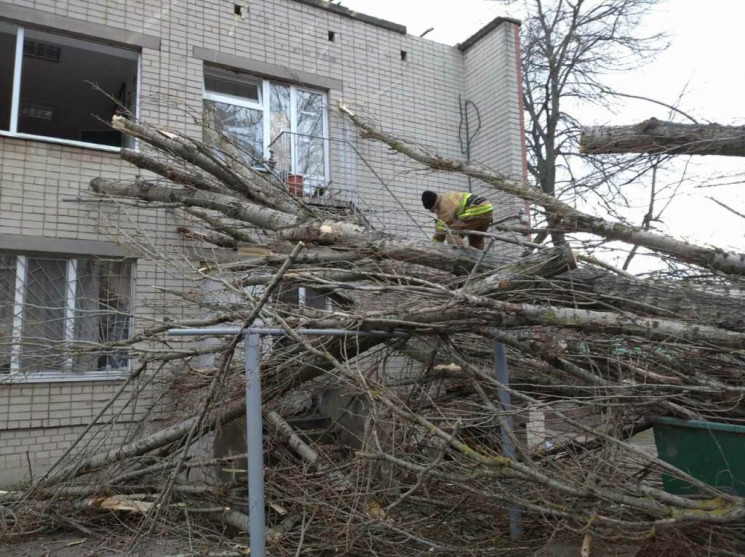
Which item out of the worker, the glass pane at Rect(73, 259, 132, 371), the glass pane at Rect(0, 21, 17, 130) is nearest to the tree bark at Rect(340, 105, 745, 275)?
the worker

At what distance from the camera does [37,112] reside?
1012 centimetres

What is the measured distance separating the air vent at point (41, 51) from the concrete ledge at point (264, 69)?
1.71 meters

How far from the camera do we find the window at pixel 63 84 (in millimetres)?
7961

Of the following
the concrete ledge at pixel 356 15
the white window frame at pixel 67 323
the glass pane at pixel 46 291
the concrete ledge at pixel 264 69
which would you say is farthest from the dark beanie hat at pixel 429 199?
the concrete ledge at pixel 356 15

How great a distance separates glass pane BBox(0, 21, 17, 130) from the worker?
5.40 metres

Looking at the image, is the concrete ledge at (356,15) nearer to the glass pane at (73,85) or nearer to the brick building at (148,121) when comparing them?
the brick building at (148,121)

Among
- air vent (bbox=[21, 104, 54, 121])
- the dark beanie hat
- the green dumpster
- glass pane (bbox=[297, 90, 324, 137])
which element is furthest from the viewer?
air vent (bbox=[21, 104, 54, 121])

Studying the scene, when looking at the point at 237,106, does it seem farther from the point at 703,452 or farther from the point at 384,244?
the point at 703,452

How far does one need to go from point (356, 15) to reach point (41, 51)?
4.51 metres

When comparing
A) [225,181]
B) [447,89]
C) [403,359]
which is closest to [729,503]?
[403,359]

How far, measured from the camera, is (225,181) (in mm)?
6203

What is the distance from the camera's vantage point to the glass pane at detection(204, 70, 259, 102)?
8.99 m

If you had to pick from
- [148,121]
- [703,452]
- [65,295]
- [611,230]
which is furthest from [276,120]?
[703,452]

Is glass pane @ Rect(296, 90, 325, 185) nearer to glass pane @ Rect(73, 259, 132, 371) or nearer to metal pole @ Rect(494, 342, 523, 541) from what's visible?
glass pane @ Rect(73, 259, 132, 371)
